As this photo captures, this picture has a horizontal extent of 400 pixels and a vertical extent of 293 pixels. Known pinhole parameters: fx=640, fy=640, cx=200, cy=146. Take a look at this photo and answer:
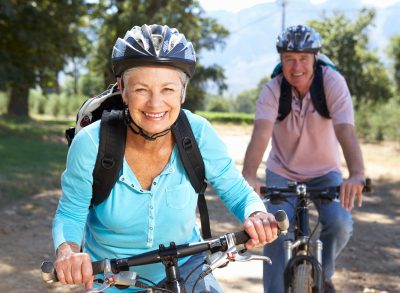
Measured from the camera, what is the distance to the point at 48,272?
212cm

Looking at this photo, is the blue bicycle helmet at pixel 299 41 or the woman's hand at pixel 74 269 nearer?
the woman's hand at pixel 74 269

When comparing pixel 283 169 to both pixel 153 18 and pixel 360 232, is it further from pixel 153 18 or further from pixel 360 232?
pixel 153 18

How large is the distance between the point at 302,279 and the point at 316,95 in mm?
1326

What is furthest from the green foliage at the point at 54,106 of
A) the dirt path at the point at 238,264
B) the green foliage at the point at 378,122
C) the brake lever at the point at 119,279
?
the brake lever at the point at 119,279

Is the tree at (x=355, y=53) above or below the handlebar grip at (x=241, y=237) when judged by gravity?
above

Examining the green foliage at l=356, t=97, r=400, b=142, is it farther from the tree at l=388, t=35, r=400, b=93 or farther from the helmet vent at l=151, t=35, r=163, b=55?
the helmet vent at l=151, t=35, r=163, b=55

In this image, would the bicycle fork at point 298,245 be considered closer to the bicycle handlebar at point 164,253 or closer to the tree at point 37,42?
the bicycle handlebar at point 164,253

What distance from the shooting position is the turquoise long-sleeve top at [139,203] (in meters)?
2.57

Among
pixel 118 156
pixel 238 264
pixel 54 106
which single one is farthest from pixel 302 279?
pixel 54 106

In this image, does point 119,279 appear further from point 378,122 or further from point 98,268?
point 378,122

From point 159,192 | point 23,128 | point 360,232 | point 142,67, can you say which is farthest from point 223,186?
point 23,128

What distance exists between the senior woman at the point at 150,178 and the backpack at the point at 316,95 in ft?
6.23

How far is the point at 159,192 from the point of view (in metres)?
2.67

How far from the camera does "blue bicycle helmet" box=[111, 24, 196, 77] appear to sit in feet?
8.30
